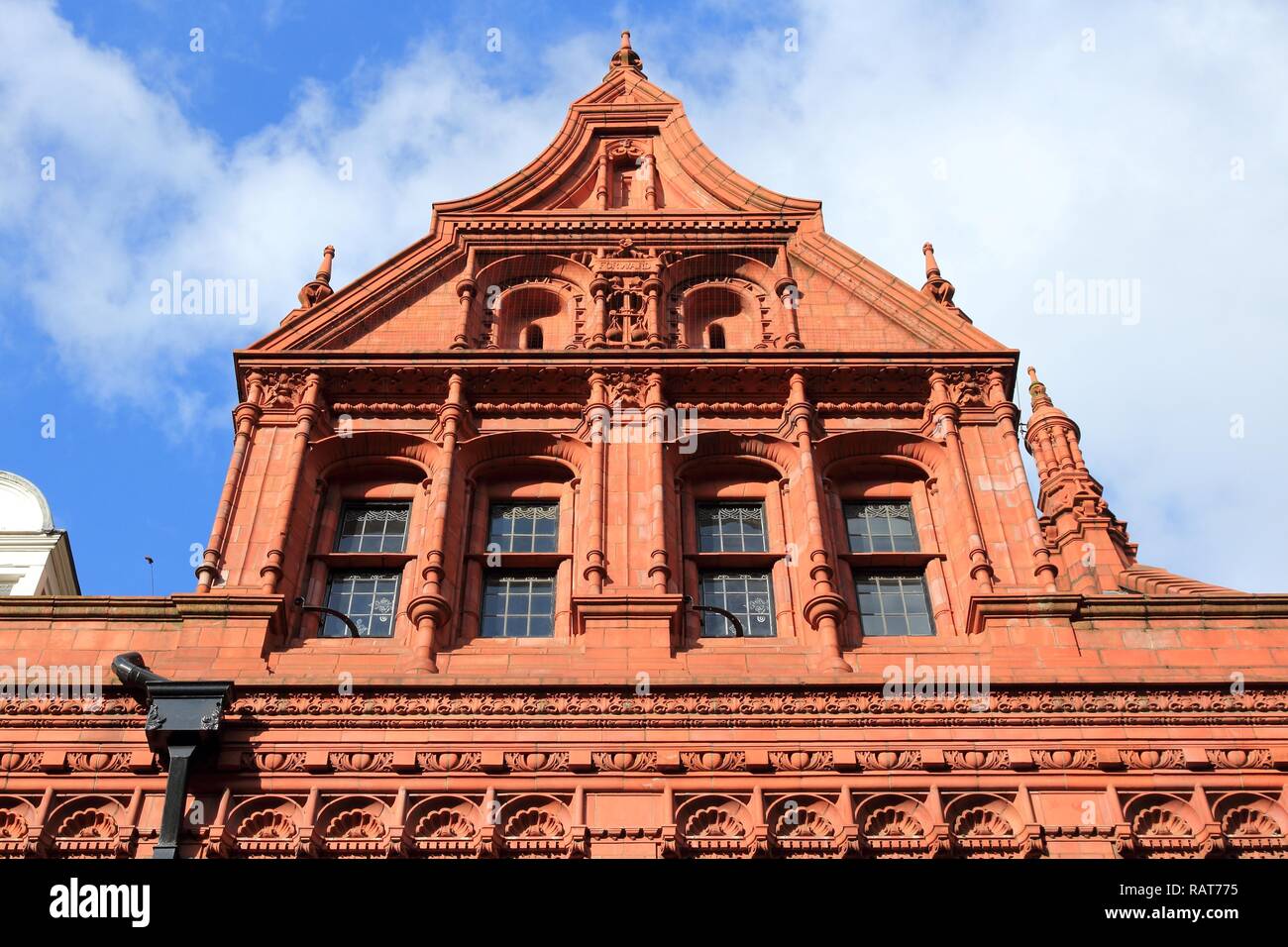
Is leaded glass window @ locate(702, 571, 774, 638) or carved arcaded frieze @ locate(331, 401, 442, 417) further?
carved arcaded frieze @ locate(331, 401, 442, 417)

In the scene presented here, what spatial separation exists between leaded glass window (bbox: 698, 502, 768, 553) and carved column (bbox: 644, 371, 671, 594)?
0.95 metres

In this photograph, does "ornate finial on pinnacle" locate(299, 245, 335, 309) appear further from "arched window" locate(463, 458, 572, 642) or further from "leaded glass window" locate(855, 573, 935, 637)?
"leaded glass window" locate(855, 573, 935, 637)

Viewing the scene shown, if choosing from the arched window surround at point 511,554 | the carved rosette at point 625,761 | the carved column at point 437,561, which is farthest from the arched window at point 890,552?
the carved column at point 437,561

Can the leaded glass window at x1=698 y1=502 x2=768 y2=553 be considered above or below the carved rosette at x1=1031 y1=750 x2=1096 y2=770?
above

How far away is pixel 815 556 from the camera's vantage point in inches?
806

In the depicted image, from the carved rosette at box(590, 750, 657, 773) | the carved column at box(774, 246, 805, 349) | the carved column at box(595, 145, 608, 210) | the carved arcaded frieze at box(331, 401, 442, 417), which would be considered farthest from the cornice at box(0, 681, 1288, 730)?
the carved column at box(595, 145, 608, 210)

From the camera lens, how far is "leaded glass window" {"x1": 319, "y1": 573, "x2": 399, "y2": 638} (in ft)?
67.7

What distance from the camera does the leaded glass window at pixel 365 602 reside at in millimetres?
20625

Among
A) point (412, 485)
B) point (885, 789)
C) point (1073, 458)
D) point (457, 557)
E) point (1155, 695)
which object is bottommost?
point (885, 789)

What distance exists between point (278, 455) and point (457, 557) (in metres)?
3.13

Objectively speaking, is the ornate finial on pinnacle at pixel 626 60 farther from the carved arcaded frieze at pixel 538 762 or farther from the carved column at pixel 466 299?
the carved arcaded frieze at pixel 538 762
